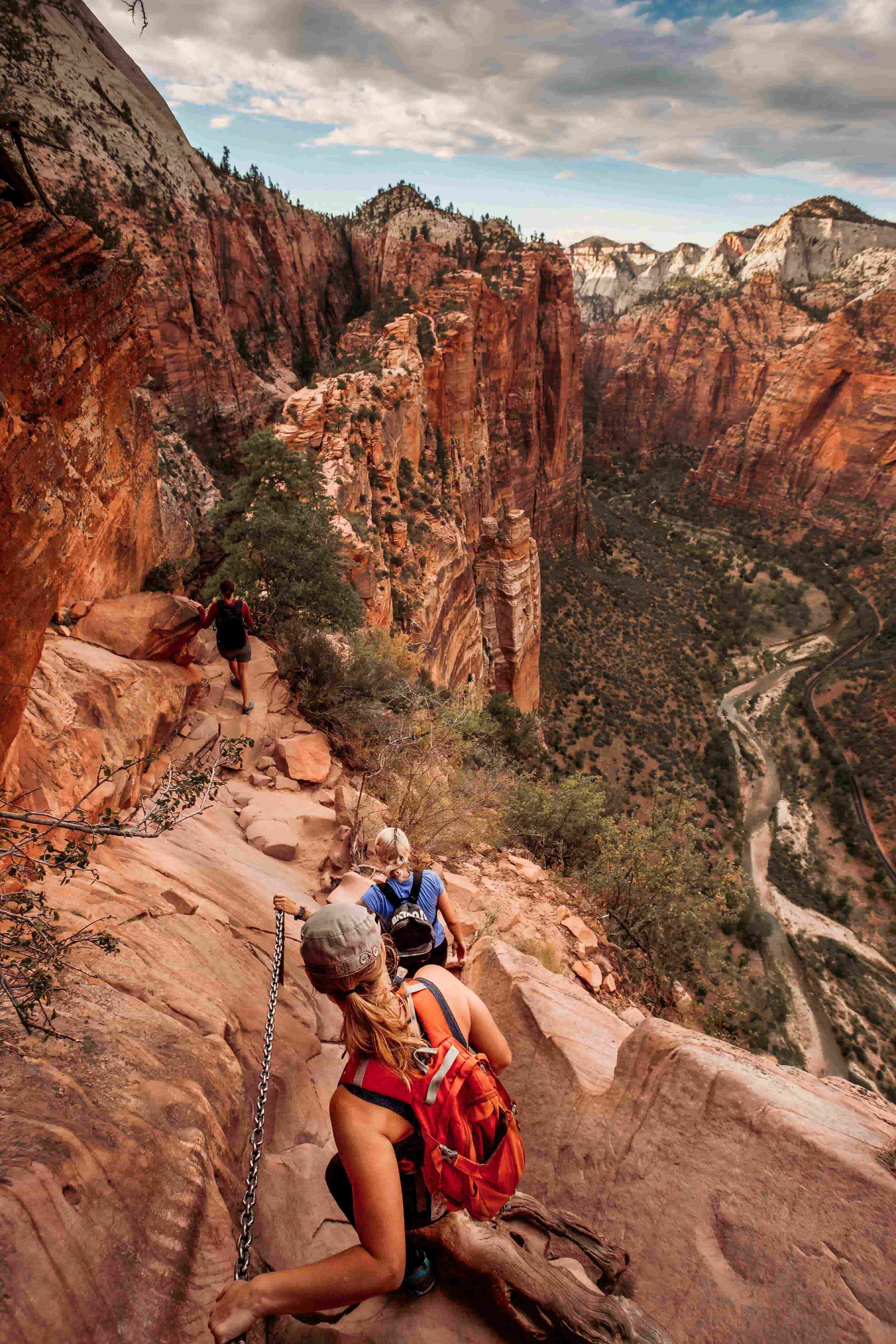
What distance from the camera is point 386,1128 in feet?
6.17

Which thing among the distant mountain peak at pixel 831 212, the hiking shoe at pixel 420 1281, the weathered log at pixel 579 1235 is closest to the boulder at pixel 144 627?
the hiking shoe at pixel 420 1281

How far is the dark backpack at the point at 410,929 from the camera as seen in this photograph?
11.3 ft

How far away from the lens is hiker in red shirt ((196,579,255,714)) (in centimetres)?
661

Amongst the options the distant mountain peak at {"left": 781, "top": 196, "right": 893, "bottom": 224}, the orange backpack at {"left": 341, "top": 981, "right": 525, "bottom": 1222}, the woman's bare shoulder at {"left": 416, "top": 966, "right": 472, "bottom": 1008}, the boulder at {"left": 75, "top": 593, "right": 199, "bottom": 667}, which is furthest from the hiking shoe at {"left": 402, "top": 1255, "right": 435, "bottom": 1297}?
the distant mountain peak at {"left": 781, "top": 196, "right": 893, "bottom": 224}

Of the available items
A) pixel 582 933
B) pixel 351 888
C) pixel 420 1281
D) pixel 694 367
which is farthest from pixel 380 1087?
pixel 694 367

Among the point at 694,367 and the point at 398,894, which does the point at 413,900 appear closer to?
the point at 398,894

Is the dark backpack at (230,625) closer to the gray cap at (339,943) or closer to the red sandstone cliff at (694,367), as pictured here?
the gray cap at (339,943)

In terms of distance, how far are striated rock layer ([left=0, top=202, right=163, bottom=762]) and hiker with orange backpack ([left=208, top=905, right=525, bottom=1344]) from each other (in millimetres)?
2520

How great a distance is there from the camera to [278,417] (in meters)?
40.0

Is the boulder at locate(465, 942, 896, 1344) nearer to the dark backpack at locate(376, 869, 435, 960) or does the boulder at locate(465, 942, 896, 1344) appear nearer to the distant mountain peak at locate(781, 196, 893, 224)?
the dark backpack at locate(376, 869, 435, 960)

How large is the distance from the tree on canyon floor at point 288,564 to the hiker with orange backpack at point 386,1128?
289 inches

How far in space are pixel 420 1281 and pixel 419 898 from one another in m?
1.64

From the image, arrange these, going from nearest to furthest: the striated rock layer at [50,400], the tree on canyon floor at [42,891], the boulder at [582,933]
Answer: the tree on canyon floor at [42,891] → the striated rock layer at [50,400] → the boulder at [582,933]

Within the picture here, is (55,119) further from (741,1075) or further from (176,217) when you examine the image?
(741,1075)
